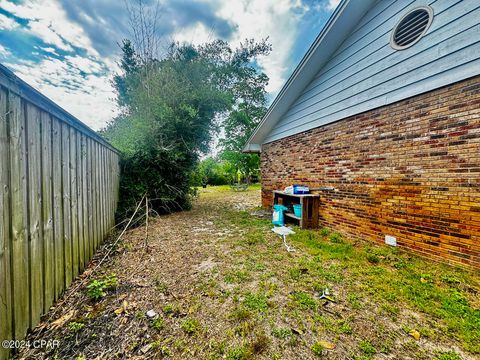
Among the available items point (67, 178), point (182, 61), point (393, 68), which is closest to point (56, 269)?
point (67, 178)

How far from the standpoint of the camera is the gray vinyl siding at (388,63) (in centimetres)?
251

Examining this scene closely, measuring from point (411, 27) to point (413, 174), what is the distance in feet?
8.19

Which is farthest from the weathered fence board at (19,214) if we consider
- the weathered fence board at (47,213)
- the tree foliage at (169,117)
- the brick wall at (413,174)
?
the brick wall at (413,174)

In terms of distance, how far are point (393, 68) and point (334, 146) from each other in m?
1.69

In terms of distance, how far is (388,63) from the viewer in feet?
10.9

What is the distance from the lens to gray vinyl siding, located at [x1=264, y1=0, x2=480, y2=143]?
2508mm

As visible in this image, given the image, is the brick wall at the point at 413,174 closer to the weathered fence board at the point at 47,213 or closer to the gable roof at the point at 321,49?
the gable roof at the point at 321,49

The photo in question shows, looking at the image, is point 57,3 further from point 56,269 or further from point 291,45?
point 291,45

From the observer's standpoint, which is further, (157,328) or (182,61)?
(182,61)

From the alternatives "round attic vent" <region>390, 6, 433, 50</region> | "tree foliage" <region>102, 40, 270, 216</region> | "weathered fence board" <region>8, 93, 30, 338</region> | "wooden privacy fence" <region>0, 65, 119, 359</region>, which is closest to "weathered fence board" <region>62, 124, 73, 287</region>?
"wooden privacy fence" <region>0, 65, 119, 359</region>

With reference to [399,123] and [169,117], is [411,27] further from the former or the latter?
[169,117]

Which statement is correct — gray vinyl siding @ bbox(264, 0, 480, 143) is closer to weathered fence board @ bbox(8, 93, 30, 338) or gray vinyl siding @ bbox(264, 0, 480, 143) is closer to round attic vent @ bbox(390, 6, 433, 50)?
round attic vent @ bbox(390, 6, 433, 50)

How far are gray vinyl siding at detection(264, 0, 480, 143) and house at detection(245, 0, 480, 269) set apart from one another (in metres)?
0.01

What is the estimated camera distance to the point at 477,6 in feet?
7.87
